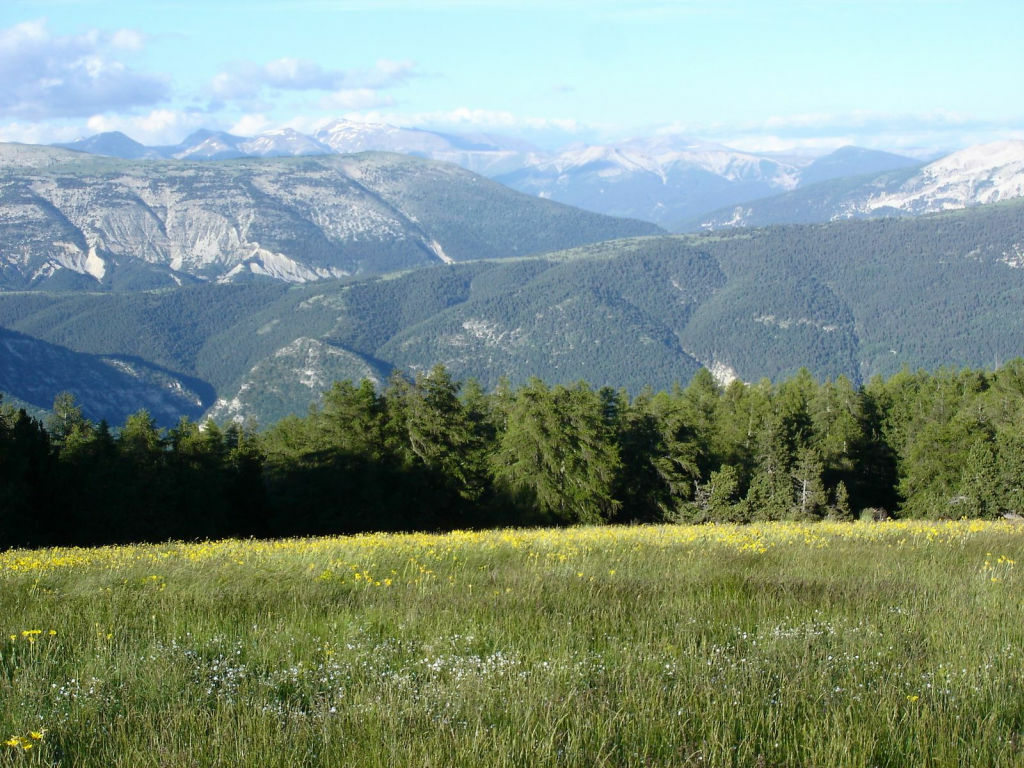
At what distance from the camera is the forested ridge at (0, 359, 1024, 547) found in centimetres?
3906

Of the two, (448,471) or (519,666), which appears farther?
(448,471)

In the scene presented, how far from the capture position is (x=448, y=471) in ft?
137

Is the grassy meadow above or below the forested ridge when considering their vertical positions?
above

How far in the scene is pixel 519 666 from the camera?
211 inches

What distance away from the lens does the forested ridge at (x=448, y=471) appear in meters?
39.1

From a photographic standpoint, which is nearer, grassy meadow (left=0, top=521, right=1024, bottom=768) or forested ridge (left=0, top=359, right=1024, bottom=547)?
grassy meadow (left=0, top=521, right=1024, bottom=768)

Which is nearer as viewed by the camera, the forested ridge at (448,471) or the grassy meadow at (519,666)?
the grassy meadow at (519,666)

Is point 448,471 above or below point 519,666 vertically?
below

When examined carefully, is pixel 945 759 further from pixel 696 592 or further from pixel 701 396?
pixel 701 396

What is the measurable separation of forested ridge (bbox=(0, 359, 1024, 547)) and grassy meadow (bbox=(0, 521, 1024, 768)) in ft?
94.0

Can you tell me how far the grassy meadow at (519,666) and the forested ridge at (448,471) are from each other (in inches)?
1128

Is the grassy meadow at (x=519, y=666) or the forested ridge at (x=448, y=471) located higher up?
the grassy meadow at (x=519, y=666)

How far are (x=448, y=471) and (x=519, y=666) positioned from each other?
3667cm

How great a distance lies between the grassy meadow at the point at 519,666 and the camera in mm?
4188
